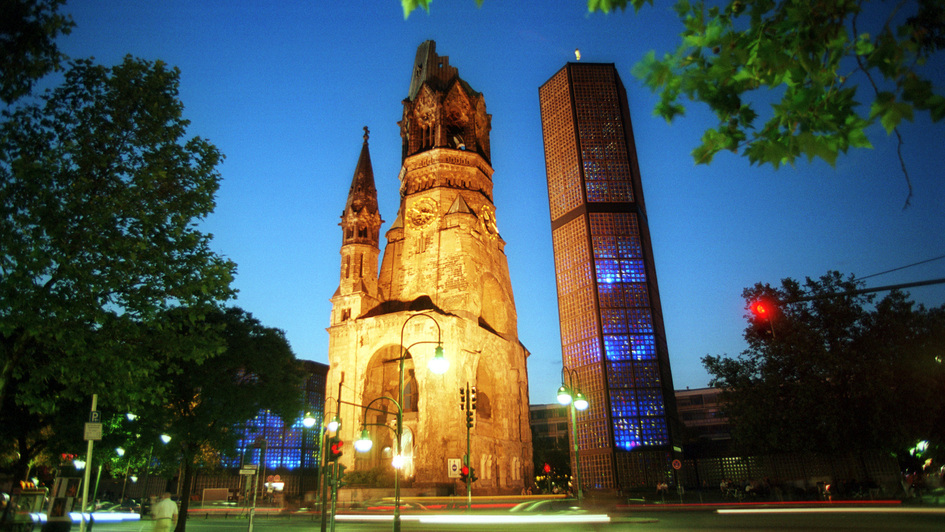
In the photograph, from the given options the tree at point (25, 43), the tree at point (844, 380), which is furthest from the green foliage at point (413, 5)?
the tree at point (844, 380)

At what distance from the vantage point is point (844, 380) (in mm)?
25953

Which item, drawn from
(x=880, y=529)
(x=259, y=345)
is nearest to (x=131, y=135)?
(x=259, y=345)

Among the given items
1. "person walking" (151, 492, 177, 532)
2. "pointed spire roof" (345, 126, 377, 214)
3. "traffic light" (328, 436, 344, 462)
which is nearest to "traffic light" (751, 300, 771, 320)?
"traffic light" (328, 436, 344, 462)

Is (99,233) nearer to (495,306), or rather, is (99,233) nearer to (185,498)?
(185,498)

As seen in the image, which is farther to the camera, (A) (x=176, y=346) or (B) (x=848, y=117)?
(A) (x=176, y=346)

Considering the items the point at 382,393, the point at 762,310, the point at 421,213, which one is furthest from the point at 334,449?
the point at 421,213

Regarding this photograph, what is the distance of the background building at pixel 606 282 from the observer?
37562 millimetres

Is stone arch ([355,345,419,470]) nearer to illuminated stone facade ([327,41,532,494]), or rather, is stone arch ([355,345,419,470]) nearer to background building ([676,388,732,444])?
illuminated stone facade ([327,41,532,494])

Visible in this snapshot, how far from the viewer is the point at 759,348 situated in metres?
29.2

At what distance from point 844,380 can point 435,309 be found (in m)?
24.8

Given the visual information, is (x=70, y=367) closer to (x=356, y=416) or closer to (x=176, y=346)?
(x=176, y=346)

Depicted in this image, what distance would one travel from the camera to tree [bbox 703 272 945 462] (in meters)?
25.0

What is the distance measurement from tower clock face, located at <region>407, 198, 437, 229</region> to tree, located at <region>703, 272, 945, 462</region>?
2658 centimetres

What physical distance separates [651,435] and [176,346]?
32712 millimetres
